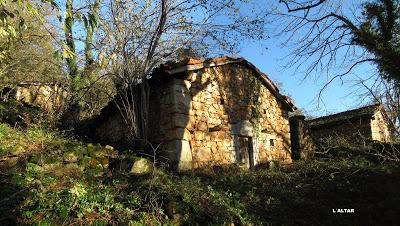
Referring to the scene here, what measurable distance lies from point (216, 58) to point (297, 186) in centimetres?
489

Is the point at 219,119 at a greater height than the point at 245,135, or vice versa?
the point at 219,119

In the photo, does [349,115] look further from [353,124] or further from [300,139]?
[300,139]

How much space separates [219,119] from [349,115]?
1225 cm

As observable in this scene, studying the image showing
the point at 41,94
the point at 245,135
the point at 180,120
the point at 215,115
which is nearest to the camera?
the point at 180,120

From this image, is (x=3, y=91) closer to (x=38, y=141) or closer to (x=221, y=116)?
(x=38, y=141)

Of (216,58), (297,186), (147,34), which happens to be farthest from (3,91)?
(297,186)

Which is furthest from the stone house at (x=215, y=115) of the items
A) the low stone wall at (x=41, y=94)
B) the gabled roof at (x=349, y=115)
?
the gabled roof at (x=349, y=115)

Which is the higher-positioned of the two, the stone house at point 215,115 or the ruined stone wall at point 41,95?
the ruined stone wall at point 41,95

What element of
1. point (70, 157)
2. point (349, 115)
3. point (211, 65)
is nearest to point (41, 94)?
point (211, 65)

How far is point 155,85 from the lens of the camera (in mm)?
10500

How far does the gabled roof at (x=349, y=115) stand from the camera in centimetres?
1928

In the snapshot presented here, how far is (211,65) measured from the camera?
10.9 m

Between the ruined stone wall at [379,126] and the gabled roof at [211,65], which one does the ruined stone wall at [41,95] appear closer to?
the gabled roof at [211,65]

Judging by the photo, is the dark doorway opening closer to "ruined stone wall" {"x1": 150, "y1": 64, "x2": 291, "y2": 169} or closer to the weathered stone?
"ruined stone wall" {"x1": 150, "y1": 64, "x2": 291, "y2": 169}
